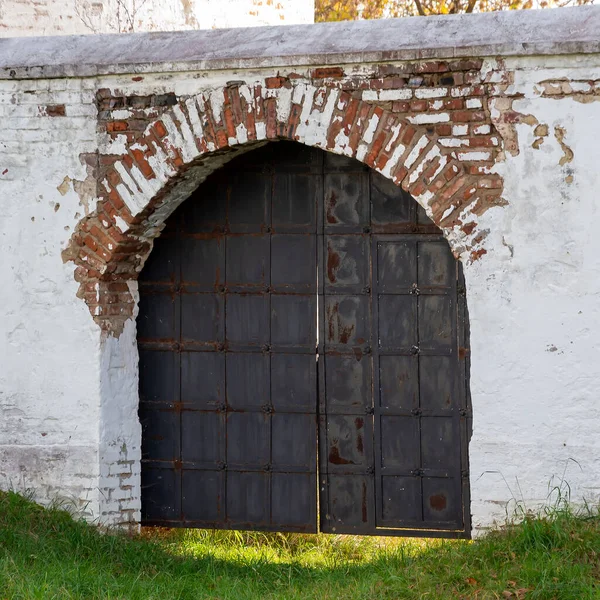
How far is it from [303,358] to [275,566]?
3.57 ft

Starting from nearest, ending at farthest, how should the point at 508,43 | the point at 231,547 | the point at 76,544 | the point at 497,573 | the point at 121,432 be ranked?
the point at 497,573 → the point at 508,43 → the point at 76,544 → the point at 121,432 → the point at 231,547

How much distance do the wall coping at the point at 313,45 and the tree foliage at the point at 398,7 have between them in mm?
10594

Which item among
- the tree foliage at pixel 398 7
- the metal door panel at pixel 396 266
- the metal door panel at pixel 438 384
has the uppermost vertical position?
the tree foliage at pixel 398 7

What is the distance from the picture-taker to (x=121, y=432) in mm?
5332

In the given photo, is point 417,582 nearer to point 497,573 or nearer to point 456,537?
point 497,573

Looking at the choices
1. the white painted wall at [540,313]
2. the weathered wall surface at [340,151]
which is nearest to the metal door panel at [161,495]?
the weathered wall surface at [340,151]

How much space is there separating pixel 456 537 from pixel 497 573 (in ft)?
2.87

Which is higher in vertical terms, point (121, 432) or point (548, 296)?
point (548, 296)

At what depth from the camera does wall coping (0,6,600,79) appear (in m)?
4.59

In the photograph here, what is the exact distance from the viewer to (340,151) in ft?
15.8

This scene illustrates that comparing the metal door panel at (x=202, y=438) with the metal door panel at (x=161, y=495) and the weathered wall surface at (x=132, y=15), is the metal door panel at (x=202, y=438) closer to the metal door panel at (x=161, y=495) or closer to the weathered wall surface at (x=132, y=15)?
the metal door panel at (x=161, y=495)

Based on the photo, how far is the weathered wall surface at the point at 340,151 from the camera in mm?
4574

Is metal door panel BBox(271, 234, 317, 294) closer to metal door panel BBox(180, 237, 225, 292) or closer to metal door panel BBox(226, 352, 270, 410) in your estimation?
metal door panel BBox(180, 237, 225, 292)

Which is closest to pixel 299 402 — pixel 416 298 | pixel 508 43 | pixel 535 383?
pixel 416 298
